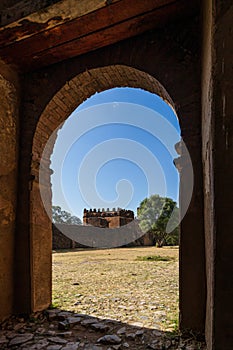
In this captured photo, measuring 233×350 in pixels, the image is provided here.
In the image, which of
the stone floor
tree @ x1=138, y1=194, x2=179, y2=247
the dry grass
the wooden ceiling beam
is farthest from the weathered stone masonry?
tree @ x1=138, y1=194, x2=179, y2=247

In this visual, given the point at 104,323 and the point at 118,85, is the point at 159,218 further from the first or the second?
the point at 104,323

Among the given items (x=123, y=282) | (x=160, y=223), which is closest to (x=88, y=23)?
(x=123, y=282)

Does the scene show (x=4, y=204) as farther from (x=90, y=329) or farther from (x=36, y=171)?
(x=90, y=329)

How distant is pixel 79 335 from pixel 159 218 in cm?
1596

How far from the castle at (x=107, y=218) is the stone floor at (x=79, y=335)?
57.2 ft

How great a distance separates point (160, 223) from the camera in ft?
59.4

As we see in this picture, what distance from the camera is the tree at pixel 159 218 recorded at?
18.2 meters

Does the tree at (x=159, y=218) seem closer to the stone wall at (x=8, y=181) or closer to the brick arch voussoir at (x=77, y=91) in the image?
the brick arch voussoir at (x=77, y=91)

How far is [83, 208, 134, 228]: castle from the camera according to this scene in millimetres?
21047

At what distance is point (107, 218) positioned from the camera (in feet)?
71.7

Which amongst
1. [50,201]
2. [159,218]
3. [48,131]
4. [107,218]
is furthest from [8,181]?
[107,218]

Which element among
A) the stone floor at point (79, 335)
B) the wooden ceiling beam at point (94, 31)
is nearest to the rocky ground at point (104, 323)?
the stone floor at point (79, 335)

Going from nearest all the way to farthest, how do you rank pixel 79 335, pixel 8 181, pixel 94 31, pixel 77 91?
1. pixel 79 335
2. pixel 94 31
3. pixel 8 181
4. pixel 77 91

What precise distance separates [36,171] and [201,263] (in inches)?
99.8
